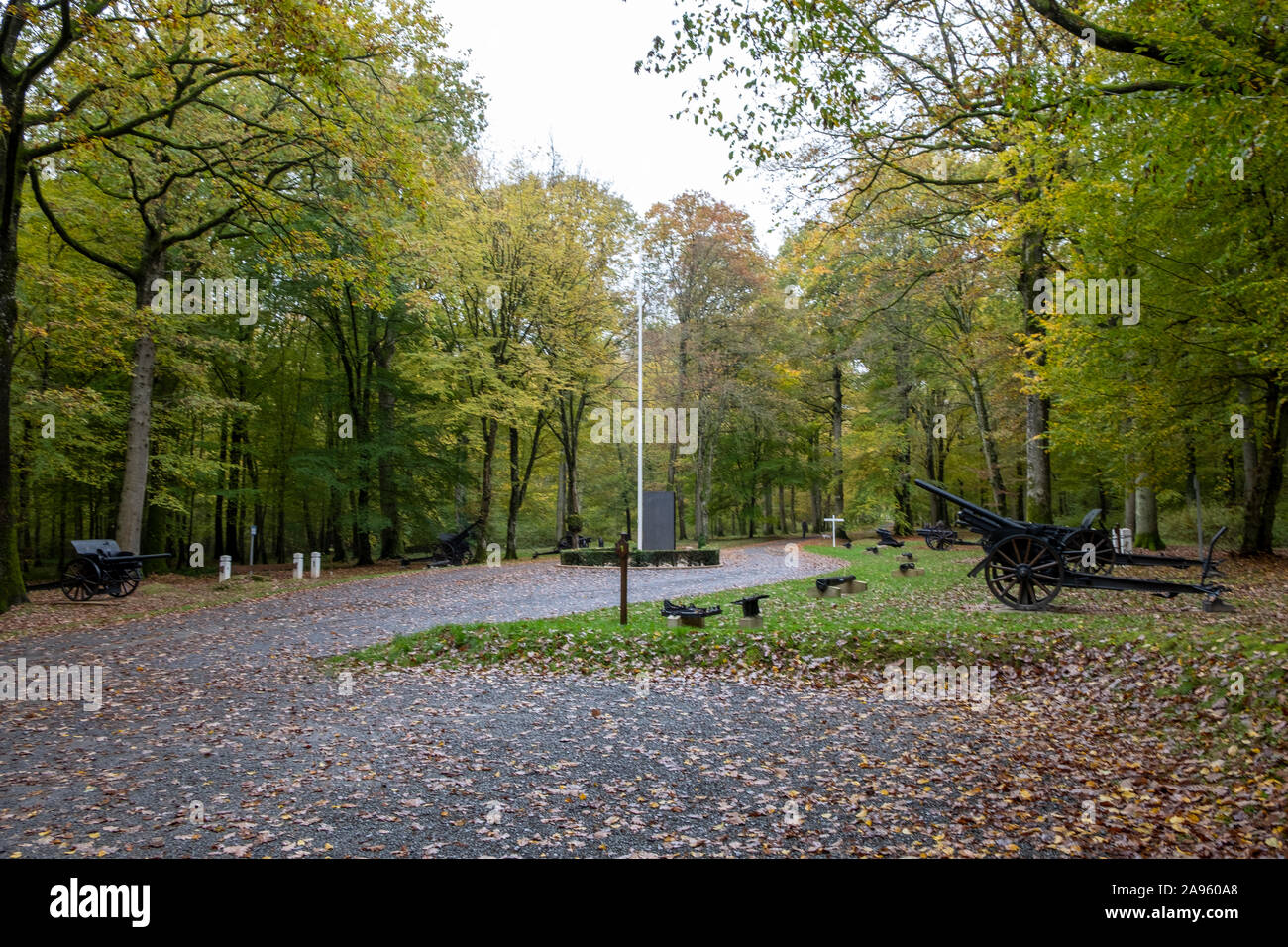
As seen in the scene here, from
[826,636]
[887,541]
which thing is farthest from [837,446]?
[826,636]

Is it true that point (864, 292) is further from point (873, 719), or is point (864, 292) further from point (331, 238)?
point (873, 719)

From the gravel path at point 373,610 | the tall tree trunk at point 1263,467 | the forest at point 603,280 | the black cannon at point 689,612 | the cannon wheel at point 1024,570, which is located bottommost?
the gravel path at point 373,610

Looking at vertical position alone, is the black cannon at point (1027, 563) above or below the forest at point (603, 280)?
below

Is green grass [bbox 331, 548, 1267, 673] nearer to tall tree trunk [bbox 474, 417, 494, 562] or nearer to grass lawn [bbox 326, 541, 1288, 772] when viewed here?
grass lawn [bbox 326, 541, 1288, 772]

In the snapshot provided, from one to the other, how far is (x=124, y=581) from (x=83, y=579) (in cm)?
76

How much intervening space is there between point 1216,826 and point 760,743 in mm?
2698

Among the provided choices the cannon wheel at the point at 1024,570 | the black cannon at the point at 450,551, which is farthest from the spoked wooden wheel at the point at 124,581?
the cannon wheel at the point at 1024,570

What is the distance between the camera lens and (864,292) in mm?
26500

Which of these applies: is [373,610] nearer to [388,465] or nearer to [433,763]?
[433,763]

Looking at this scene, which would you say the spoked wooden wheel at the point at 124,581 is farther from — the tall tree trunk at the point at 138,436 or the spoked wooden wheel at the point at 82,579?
the tall tree trunk at the point at 138,436

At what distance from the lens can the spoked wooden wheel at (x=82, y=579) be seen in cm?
1357

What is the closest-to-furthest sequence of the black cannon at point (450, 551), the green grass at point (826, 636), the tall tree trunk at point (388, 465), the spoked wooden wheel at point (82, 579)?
the green grass at point (826, 636) → the spoked wooden wheel at point (82, 579) → the black cannon at point (450, 551) → the tall tree trunk at point (388, 465)

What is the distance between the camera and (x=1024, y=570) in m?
9.75
